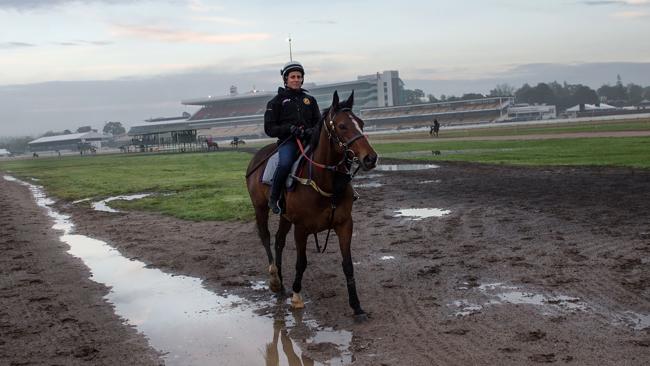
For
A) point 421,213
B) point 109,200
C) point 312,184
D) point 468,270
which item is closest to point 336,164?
point 312,184

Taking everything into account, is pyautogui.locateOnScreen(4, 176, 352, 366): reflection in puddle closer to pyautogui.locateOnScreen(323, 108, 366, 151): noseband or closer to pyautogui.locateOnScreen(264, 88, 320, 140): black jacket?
pyautogui.locateOnScreen(323, 108, 366, 151): noseband

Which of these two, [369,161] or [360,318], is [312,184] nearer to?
[369,161]

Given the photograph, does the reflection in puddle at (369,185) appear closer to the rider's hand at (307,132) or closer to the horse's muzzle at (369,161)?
the rider's hand at (307,132)

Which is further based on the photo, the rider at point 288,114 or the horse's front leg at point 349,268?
the rider at point 288,114

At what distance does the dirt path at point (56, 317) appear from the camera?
6891 millimetres

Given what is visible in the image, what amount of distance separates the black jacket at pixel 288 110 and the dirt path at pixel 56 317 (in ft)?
10.7

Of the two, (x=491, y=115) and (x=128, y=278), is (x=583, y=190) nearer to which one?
(x=128, y=278)

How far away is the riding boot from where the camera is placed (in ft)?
28.2

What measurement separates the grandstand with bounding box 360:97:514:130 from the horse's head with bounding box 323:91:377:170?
5340 inches

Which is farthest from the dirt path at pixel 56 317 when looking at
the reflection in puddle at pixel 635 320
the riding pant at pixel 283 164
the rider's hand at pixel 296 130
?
the reflection in puddle at pixel 635 320

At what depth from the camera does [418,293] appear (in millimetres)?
8586

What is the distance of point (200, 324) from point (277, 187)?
207 centimetres

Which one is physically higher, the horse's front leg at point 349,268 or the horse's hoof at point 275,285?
the horse's front leg at point 349,268

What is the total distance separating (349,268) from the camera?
25.6ft
